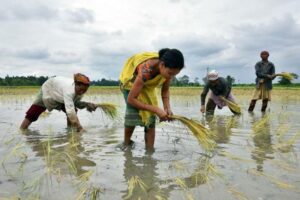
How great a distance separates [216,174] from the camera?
3.10 m

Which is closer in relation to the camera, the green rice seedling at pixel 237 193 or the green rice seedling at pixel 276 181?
the green rice seedling at pixel 237 193

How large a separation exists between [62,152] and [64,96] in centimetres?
174

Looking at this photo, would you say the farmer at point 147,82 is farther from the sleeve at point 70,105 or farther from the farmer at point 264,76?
the farmer at point 264,76

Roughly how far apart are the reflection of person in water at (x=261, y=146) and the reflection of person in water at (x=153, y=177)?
530mm

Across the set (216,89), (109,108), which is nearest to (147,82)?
(109,108)

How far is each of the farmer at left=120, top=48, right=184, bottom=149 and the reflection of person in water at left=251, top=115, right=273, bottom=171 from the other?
1048 mm

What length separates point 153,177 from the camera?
3.16 m

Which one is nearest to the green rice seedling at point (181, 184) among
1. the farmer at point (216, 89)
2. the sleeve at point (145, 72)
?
the sleeve at point (145, 72)

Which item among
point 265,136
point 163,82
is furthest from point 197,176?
point 265,136

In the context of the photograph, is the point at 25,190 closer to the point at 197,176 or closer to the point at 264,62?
the point at 197,176

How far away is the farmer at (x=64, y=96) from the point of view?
5.26m

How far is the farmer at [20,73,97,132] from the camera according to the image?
5.26 meters

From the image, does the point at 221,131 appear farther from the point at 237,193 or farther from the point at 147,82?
the point at 237,193

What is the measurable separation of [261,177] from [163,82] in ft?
5.16
